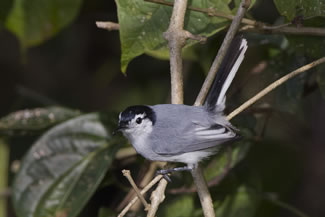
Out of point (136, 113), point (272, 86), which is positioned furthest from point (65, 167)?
point (272, 86)

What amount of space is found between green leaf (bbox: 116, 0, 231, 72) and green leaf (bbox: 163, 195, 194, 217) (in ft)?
2.40

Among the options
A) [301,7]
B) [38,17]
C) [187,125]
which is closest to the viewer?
[301,7]

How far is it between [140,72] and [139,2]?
5.04 feet

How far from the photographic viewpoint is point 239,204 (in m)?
2.27

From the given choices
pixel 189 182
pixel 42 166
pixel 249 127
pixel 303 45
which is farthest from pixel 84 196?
pixel 303 45

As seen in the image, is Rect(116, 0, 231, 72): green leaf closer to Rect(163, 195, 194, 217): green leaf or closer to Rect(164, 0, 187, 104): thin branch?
Rect(164, 0, 187, 104): thin branch

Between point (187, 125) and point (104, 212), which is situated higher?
point (187, 125)

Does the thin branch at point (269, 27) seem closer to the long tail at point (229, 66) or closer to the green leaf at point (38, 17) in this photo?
the long tail at point (229, 66)

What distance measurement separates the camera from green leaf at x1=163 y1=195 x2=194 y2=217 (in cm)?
233

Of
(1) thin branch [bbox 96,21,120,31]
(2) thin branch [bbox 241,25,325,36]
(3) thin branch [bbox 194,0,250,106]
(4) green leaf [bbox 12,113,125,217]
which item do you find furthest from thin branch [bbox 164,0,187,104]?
(4) green leaf [bbox 12,113,125,217]

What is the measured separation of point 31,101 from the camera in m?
3.00

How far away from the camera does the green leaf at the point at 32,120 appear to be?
2.54 metres

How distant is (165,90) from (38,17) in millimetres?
1278

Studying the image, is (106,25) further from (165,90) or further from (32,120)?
(165,90)
